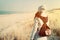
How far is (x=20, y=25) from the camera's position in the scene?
130 cm

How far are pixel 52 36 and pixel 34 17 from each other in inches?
10.0

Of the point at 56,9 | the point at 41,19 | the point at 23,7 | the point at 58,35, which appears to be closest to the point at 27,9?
the point at 23,7

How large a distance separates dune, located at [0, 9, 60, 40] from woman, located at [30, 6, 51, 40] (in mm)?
38

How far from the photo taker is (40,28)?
4.20 ft

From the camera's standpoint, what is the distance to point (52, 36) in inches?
49.9

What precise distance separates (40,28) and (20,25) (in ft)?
0.64

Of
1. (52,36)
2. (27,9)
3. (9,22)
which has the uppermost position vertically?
(27,9)

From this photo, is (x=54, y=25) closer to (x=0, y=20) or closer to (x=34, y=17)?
(x=34, y=17)

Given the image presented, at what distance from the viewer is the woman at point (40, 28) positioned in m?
1.28

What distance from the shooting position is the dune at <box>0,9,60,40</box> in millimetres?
1278

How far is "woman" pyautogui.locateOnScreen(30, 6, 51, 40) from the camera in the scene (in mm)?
1275

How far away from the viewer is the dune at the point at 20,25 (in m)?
1.28

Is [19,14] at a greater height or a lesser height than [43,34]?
greater

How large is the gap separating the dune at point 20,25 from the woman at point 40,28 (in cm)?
4
